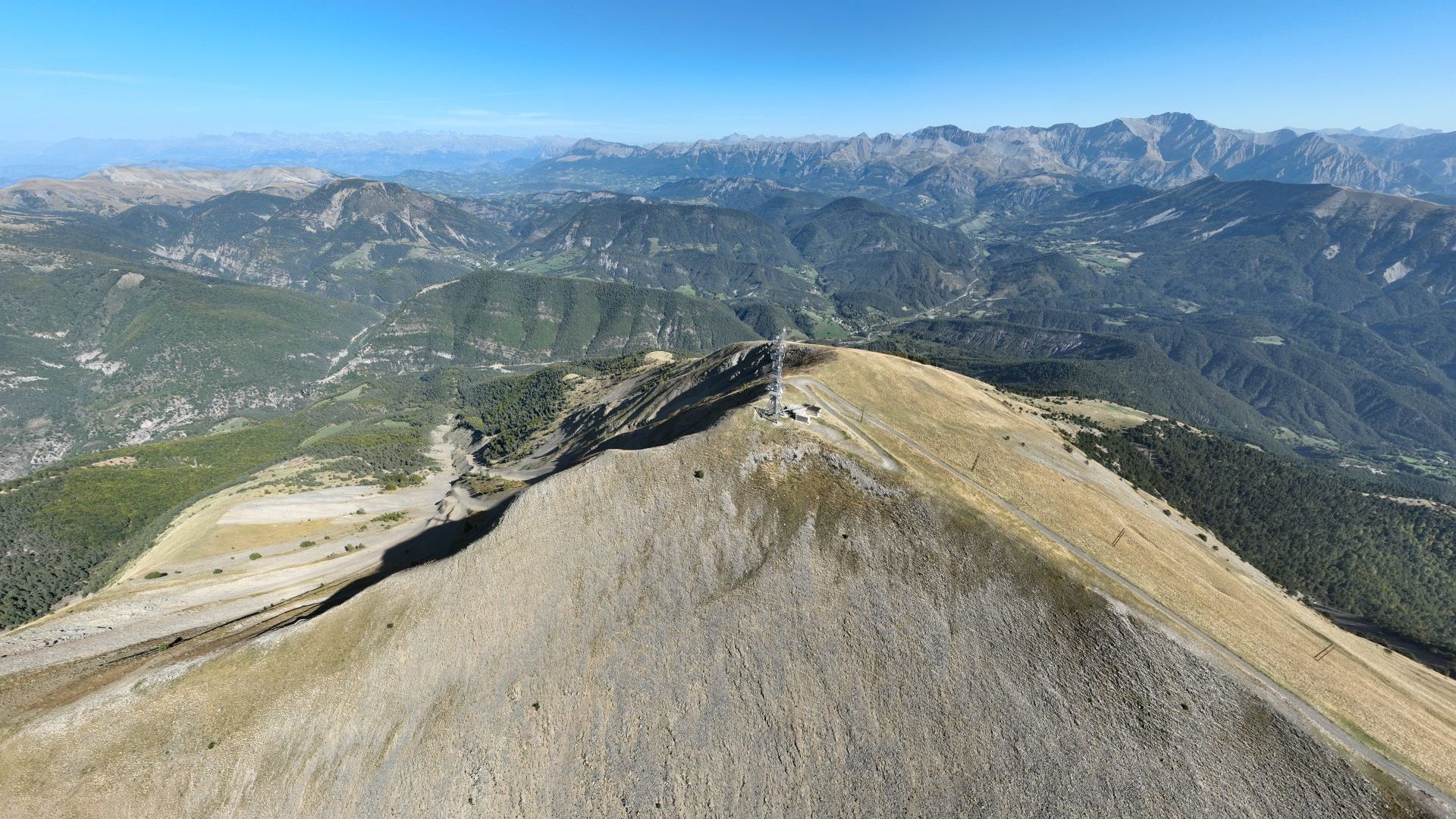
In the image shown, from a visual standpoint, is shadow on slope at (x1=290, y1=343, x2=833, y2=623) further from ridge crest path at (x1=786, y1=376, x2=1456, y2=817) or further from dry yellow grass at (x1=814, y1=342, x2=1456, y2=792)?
ridge crest path at (x1=786, y1=376, x2=1456, y2=817)

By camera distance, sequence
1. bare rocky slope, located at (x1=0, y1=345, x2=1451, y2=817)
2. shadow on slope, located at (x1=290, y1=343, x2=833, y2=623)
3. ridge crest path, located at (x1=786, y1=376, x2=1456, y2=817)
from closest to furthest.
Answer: ridge crest path, located at (x1=786, y1=376, x2=1456, y2=817) → bare rocky slope, located at (x1=0, y1=345, x2=1451, y2=817) → shadow on slope, located at (x1=290, y1=343, x2=833, y2=623)

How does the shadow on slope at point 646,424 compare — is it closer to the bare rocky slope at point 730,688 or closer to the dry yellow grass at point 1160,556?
the bare rocky slope at point 730,688

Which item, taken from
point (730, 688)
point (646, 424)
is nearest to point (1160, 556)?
point (730, 688)

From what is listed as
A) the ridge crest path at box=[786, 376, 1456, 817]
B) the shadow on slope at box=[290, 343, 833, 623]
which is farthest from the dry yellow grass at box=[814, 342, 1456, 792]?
the shadow on slope at box=[290, 343, 833, 623]

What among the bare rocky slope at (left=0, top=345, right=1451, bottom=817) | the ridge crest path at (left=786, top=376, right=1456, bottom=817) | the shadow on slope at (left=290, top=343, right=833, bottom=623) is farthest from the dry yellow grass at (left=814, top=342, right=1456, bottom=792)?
the shadow on slope at (left=290, top=343, right=833, bottom=623)

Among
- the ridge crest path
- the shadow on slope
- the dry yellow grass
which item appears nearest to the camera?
the ridge crest path

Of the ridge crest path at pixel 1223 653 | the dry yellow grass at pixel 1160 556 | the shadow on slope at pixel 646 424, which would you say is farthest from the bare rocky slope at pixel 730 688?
the shadow on slope at pixel 646 424

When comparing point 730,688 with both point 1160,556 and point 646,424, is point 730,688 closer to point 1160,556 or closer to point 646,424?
point 1160,556

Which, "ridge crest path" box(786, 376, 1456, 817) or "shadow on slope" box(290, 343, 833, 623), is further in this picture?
"shadow on slope" box(290, 343, 833, 623)

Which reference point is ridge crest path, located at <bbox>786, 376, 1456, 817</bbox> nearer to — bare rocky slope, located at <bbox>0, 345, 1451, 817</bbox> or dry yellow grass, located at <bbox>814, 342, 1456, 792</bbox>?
dry yellow grass, located at <bbox>814, 342, 1456, 792</bbox>
